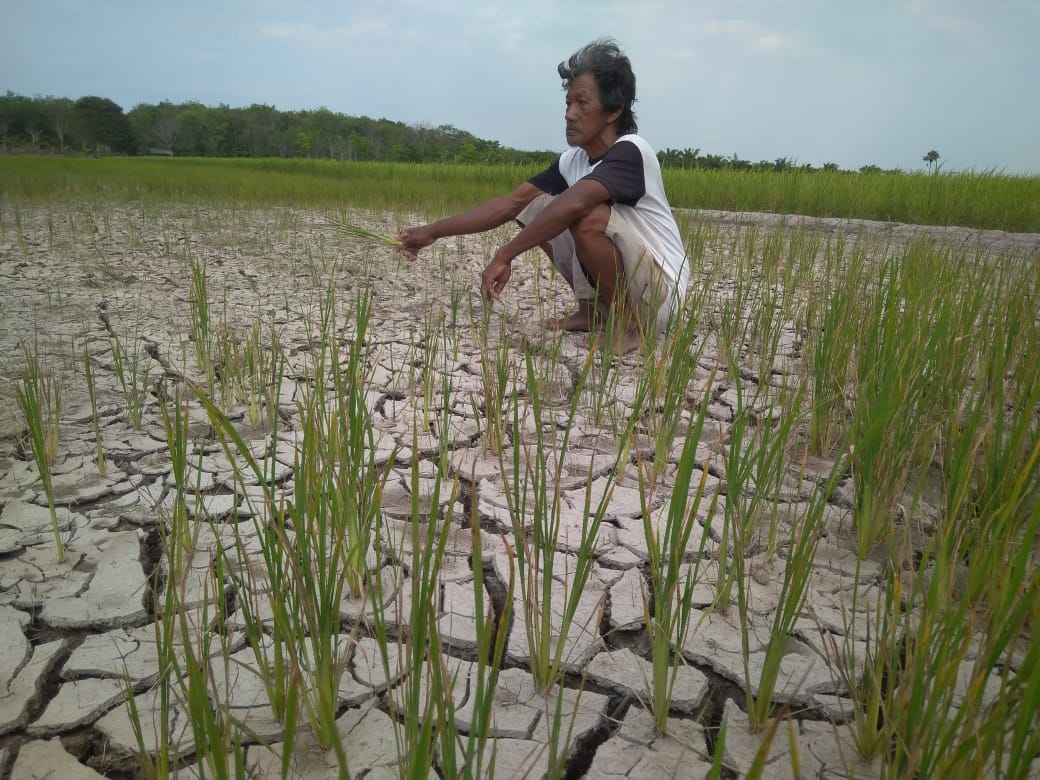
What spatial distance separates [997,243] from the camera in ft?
15.8

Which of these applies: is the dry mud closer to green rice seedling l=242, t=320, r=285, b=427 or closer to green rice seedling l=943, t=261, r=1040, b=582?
green rice seedling l=242, t=320, r=285, b=427

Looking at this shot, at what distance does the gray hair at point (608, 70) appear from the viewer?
2359 mm

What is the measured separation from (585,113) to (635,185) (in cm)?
32

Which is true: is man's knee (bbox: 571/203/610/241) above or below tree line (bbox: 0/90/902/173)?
below

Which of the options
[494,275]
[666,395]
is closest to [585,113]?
[494,275]

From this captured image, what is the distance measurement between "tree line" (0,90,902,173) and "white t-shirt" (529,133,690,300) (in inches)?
414

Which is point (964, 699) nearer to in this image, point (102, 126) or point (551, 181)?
point (551, 181)

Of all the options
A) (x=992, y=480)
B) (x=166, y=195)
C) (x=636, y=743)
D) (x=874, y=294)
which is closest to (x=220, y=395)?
(x=636, y=743)

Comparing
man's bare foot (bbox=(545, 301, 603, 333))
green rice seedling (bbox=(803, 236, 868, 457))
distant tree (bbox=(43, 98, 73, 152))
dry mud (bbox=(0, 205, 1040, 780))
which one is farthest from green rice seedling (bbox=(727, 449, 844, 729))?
distant tree (bbox=(43, 98, 73, 152))

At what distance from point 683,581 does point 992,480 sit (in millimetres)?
540

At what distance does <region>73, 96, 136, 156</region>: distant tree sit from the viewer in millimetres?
24297

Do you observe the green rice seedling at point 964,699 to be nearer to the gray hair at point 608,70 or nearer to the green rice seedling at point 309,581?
the green rice seedling at point 309,581

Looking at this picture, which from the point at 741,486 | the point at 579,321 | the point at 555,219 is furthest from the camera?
the point at 579,321

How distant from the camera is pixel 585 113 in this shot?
239 cm
